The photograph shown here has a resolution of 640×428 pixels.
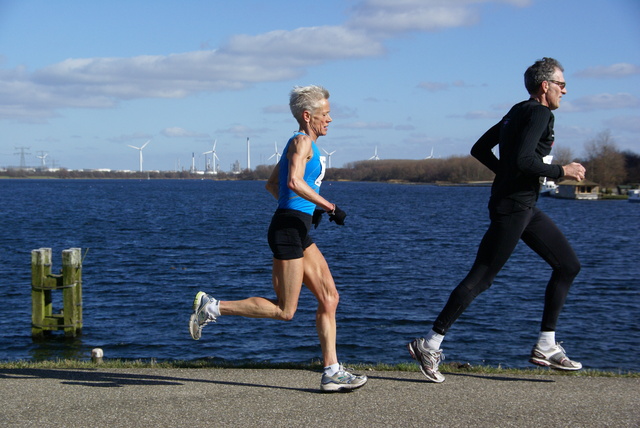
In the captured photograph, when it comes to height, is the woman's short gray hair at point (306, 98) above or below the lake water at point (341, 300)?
above

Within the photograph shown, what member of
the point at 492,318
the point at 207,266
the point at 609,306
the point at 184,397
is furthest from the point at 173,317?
the point at 184,397

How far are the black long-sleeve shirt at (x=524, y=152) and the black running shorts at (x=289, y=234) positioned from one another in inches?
56.2

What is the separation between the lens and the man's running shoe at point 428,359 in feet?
17.8

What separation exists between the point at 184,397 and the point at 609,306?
19.8 meters

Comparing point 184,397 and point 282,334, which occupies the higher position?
point 184,397

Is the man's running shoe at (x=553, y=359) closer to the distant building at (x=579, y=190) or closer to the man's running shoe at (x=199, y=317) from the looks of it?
the man's running shoe at (x=199, y=317)

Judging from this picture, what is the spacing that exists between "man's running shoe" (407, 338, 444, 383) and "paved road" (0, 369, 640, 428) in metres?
0.07

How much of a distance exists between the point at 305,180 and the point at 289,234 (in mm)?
404

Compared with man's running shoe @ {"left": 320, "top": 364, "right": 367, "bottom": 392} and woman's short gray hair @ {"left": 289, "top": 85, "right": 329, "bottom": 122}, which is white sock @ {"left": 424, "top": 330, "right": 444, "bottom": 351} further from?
woman's short gray hair @ {"left": 289, "top": 85, "right": 329, "bottom": 122}

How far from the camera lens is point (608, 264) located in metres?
33.9

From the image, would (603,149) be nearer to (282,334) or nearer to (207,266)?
(207,266)

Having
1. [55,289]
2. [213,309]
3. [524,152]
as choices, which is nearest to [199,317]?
[213,309]

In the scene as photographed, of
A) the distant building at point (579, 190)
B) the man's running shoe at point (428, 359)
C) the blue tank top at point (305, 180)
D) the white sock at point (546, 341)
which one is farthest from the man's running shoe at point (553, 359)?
the distant building at point (579, 190)

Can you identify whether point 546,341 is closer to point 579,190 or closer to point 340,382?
point 340,382
